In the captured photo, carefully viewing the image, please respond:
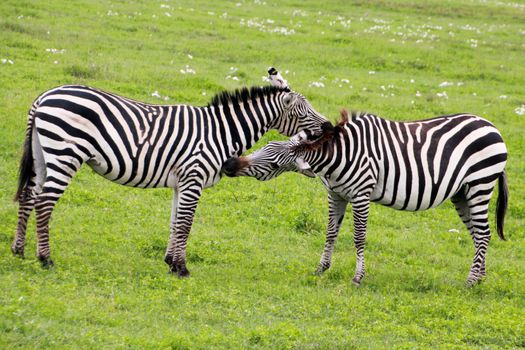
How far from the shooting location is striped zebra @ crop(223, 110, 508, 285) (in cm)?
1106

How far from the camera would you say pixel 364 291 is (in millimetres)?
10945

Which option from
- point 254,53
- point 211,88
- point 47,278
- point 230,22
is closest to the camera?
point 47,278

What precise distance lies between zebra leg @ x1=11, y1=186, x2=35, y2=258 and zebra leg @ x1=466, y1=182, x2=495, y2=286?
6.60 meters

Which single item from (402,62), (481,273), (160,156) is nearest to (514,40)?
(402,62)

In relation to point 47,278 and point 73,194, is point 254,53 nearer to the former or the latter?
point 73,194

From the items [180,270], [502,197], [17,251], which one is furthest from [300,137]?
[17,251]

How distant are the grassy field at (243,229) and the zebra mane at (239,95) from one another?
242 cm

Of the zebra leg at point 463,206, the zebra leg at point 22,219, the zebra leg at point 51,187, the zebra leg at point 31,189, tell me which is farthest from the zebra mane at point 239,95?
the zebra leg at point 463,206

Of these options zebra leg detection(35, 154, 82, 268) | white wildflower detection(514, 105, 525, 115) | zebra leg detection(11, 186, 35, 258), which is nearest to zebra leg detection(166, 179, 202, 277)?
zebra leg detection(35, 154, 82, 268)

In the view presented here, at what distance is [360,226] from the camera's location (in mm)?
11211

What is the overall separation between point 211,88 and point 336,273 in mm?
9614

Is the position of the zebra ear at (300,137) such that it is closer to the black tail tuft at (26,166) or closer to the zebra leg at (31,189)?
the zebra leg at (31,189)

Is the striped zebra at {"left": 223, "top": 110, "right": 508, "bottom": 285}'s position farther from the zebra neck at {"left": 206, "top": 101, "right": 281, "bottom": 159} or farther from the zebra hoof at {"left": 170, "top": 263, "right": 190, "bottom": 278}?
the zebra hoof at {"left": 170, "top": 263, "right": 190, "bottom": 278}

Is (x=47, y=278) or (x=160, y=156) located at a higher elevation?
(x=160, y=156)
